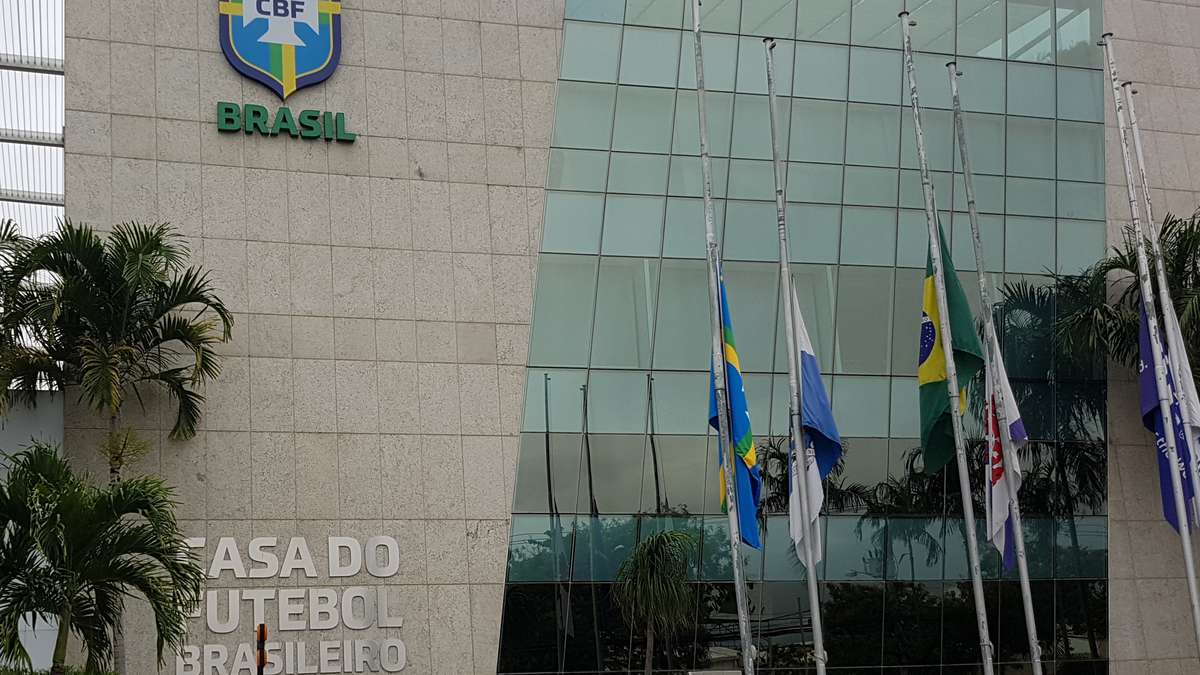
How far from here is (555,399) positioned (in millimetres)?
26703

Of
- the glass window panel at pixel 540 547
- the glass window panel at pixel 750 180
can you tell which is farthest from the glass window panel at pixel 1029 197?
the glass window panel at pixel 540 547

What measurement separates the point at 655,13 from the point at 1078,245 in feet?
32.4

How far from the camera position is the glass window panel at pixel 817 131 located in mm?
28844

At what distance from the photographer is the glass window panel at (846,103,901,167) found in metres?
29.1

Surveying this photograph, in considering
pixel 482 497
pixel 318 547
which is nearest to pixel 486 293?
pixel 482 497

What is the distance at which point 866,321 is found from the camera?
28.5 metres

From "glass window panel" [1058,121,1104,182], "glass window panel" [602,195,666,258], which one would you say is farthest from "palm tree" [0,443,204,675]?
"glass window panel" [1058,121,1104,182]

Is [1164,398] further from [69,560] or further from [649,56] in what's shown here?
[69,560]

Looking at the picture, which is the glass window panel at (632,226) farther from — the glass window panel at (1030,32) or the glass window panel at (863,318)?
the glass window panel at (1030,32)

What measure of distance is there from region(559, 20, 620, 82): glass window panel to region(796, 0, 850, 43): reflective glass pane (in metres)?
3.77

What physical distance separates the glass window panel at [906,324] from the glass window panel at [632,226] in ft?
16.3

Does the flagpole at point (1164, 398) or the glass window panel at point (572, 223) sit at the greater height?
the glass window panel at point (572, 223)

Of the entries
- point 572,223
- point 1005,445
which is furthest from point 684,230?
point 1005,445

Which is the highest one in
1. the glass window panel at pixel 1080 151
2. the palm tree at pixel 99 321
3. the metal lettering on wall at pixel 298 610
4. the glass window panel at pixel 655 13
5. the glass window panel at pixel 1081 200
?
the glass window panel at pixel 655 13
